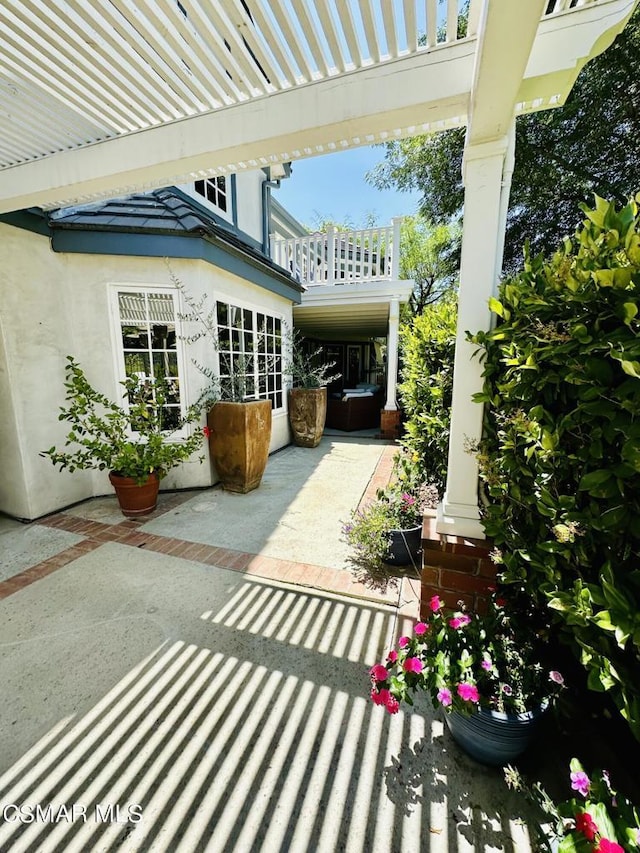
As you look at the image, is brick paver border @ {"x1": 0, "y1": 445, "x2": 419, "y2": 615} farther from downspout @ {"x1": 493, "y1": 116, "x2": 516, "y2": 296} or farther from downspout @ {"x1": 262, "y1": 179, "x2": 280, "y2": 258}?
downspout @ {"x1": 262, "y1": 179, "x2": 280, "y2": 258}

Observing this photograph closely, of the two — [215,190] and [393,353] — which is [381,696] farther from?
[215,190]

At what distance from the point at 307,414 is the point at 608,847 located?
6294 mm

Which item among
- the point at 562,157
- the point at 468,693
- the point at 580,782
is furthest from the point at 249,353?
the point at 562,157

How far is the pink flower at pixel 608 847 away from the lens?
32.3 inches

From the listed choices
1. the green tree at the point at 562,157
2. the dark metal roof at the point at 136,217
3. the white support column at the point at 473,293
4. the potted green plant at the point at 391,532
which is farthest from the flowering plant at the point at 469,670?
the green tree at the point at 562,157

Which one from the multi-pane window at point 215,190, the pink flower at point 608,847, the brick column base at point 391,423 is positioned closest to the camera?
the pink flower at point 608,847

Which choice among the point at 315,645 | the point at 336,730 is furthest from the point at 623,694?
the point at 315,645

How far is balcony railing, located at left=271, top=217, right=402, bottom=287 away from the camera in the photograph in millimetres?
7262

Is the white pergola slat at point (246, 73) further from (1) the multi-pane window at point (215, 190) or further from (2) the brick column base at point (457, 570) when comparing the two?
(1) the multi-pane window at point (215, 190)

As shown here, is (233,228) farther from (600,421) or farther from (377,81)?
(600,421)

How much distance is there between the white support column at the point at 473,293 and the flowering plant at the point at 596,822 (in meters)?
1.03

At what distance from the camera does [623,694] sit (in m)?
0.96

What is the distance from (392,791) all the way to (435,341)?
8.95 ft

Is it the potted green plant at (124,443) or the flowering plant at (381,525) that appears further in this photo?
the potted green plant at (124,443)
